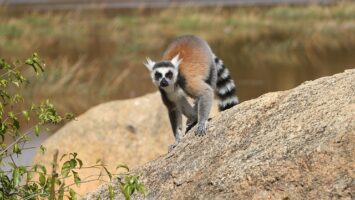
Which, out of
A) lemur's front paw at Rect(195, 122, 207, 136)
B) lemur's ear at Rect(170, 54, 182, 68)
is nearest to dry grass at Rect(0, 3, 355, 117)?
lemur's ear at Rect(170, 54, 182, 68)

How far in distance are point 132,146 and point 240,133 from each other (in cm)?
427

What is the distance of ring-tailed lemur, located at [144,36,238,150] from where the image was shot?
6457mm

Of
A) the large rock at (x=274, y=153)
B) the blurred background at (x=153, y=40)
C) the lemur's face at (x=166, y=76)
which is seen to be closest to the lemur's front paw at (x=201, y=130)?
the large rock at (x=274, y=153)

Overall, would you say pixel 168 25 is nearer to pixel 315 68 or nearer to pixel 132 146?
pixel 315 68

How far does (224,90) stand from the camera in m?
6.71

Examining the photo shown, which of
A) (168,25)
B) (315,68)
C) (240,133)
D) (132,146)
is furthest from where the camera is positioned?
(168,25)

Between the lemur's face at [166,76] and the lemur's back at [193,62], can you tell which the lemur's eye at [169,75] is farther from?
the lemur's back at [193,62]

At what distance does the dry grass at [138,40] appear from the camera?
1716cm

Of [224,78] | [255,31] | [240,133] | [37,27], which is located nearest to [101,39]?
[37,27]

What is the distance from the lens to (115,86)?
1761cm

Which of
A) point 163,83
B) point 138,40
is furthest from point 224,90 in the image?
point 138,40

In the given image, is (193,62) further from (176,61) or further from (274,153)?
(274,153)

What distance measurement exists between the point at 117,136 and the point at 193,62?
7.86 feet

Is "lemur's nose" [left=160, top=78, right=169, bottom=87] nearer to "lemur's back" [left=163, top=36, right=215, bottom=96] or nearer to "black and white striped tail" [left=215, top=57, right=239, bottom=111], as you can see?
"lemur's back" [left=163, top=36, right=215, bottom=96]
